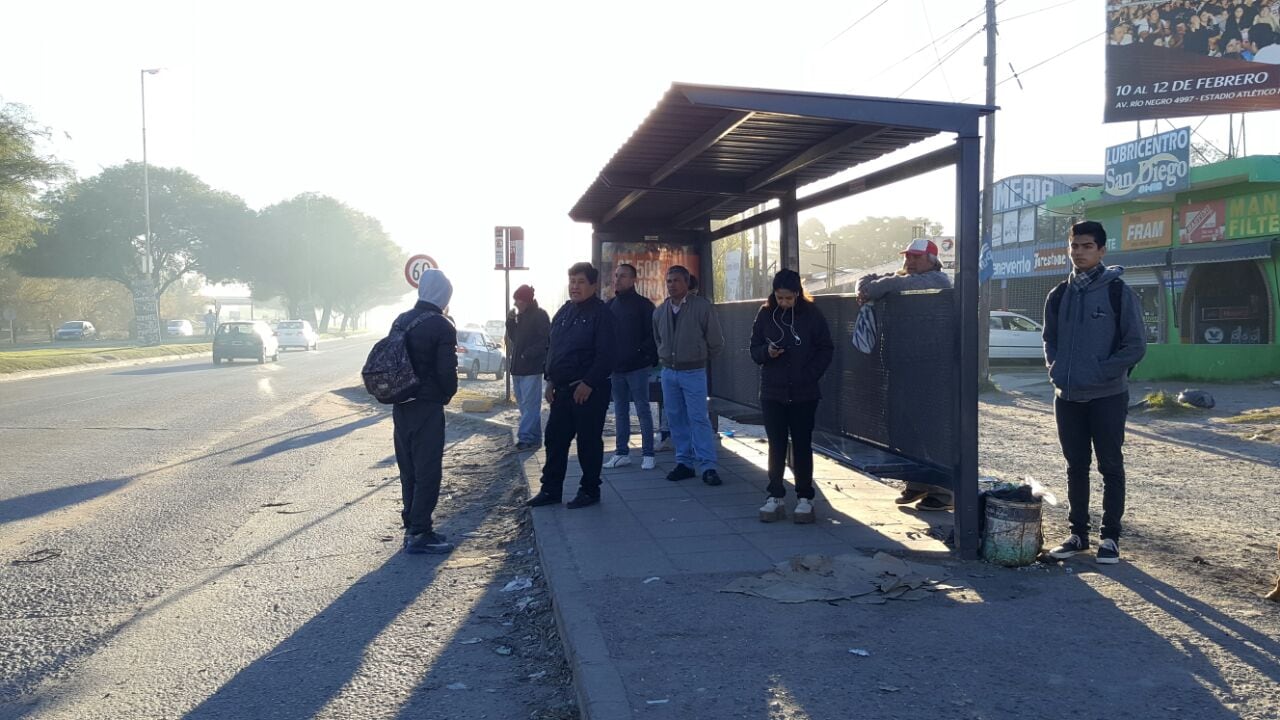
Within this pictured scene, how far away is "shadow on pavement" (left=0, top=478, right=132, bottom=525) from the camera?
7574mm

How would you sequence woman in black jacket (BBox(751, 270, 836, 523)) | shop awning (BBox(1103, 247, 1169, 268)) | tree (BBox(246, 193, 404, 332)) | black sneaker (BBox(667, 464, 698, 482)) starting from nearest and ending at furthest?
woman in black jacket (BBox(751, 270, 836, 523)), black sneaker (BBox(667, 464, 698, 482)), shop awning (BBox(1103, 247, 1169, 268)), tree (BBox(246, 193, 404, 332))

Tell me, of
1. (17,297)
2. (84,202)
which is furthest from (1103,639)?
(17,297)

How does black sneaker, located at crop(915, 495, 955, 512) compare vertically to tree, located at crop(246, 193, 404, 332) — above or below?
below

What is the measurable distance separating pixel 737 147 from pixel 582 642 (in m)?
4.81

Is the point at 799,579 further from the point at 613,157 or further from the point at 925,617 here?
the point at 613,157

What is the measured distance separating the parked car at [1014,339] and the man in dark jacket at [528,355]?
19292 mm

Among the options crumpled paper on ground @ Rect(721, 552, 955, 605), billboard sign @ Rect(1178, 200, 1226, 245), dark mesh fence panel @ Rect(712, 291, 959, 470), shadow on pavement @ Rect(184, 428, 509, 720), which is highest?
billboard sign @ Rect(1178, 200, 1226, 245)

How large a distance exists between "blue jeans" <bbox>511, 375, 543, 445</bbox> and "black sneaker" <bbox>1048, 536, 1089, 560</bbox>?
20.7ft

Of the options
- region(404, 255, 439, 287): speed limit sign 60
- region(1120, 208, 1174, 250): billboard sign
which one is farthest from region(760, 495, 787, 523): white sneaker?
region(1120, 208, 1174, 250): billboard sign

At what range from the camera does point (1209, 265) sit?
21.7m

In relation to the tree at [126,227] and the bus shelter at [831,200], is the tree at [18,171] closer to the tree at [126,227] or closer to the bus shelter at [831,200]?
the tree at [126,227]

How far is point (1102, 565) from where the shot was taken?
5.27 meters

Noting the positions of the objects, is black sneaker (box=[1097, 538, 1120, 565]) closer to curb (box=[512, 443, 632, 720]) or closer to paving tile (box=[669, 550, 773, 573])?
paving tile (box=[669, 550, 773, 573])

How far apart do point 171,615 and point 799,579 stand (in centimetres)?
338
